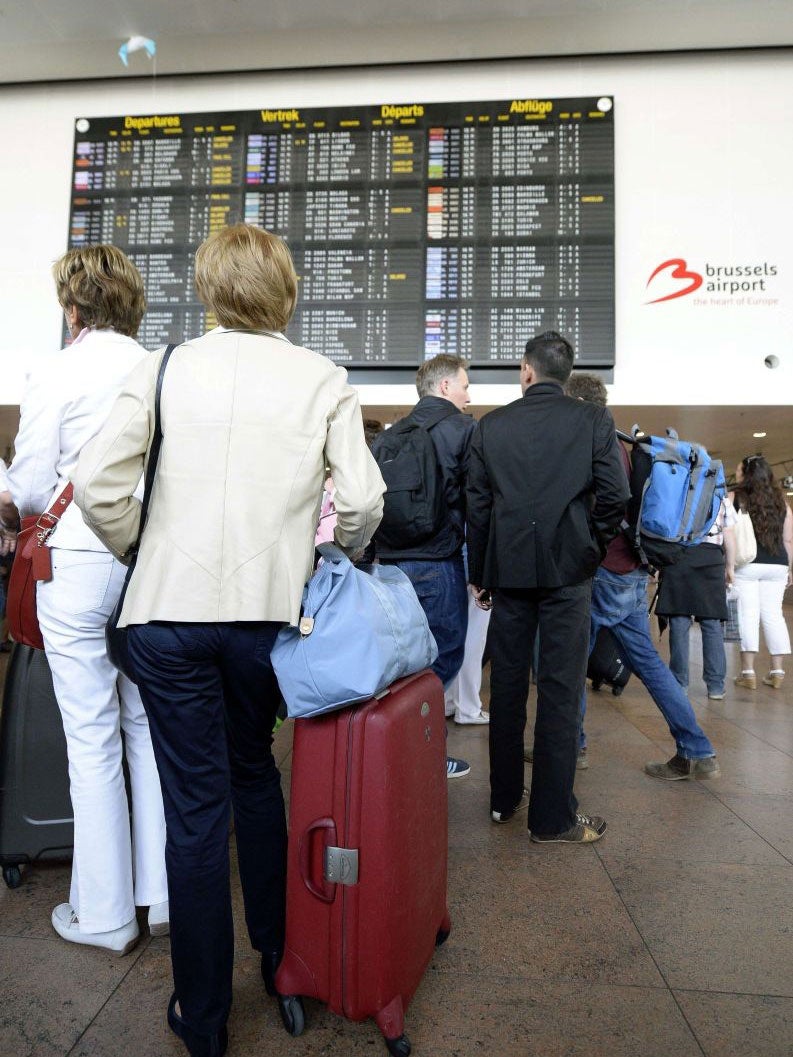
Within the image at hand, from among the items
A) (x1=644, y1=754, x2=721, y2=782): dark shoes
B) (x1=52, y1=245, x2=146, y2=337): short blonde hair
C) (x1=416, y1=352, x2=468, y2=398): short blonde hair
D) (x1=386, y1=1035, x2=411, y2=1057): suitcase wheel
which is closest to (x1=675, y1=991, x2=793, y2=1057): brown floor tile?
(x1=386, y1=1035, x2=411, y2=1057): suitcase wheel

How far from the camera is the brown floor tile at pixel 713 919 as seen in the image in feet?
5.72

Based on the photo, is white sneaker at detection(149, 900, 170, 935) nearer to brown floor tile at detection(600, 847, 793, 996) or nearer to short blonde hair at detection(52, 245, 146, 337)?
brown floor tile at detection(600, 847, 793, 996)

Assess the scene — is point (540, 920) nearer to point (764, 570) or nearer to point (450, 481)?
point (450, 481)

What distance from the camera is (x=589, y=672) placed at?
3.57 m

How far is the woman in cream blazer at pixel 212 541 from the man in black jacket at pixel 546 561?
122 centimetres

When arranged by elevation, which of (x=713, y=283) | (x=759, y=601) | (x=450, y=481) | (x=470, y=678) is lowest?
(x=470, y=678)

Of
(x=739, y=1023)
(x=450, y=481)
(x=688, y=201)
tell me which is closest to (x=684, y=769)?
(x=450, y=481)

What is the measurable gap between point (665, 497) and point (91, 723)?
248 centimetres

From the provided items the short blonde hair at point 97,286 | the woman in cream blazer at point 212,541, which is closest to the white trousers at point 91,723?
the woman in cream blazer at point 212,541

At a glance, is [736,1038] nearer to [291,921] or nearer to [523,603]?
[291,921]

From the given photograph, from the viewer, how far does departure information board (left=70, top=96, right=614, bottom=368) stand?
5863 millimetres

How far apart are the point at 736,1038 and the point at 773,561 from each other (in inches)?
210

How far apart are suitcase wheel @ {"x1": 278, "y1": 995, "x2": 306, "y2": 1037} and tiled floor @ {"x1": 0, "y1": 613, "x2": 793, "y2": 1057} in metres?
0.02

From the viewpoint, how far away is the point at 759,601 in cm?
622
